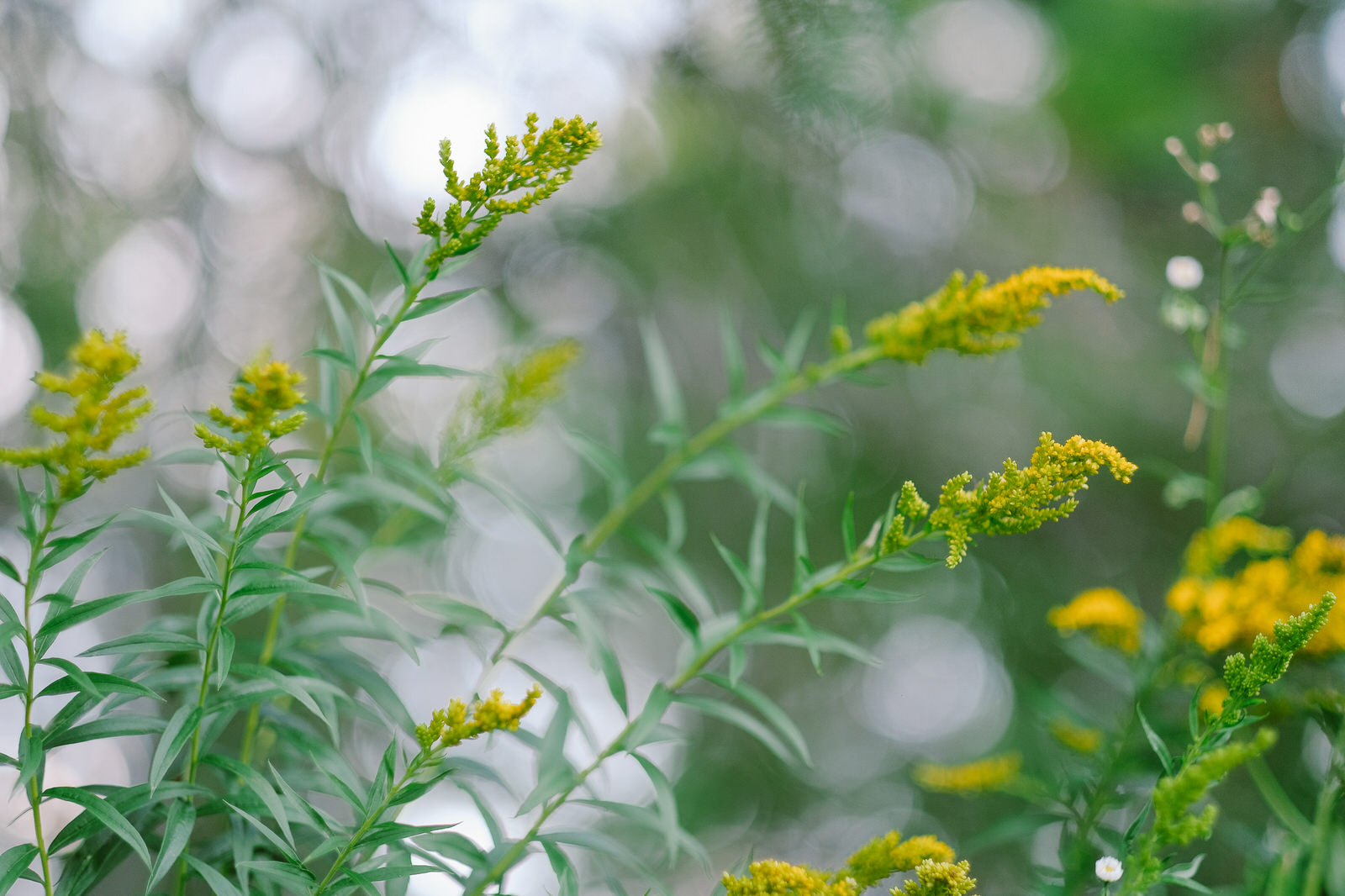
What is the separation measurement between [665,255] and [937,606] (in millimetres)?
937

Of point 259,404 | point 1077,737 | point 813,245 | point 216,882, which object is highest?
point 259,404

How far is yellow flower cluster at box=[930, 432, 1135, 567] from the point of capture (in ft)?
1.49

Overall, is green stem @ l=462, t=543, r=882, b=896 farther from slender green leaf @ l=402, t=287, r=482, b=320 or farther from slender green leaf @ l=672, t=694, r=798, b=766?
slender green leaf @ l=402, t=287, r=482, b=320

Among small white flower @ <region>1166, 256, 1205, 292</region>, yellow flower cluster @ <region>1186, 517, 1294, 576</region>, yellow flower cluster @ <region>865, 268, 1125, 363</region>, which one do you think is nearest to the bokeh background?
small white flower @ <region>1166, 256, 1205, 292</region>

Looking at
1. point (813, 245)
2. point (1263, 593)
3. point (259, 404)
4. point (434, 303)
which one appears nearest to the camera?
point (259, 404)

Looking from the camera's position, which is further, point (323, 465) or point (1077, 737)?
point (1077, 737)

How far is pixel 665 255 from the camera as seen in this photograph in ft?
5.50

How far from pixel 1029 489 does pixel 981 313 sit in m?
0.11

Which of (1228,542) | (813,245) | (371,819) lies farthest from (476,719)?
(813,245)

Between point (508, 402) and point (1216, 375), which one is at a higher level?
point (508, 402)

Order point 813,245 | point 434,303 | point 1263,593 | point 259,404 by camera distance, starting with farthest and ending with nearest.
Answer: point 813,245
point 1263,593
point 434,303
point 259,404

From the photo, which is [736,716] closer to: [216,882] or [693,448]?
[693,448]

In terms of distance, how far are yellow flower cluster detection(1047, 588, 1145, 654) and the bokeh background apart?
0.72 m

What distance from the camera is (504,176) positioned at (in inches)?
16.4
